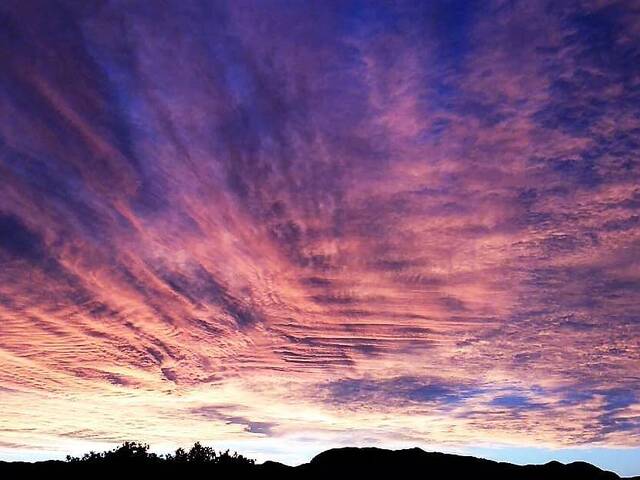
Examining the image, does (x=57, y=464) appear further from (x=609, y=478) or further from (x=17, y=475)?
(x=609, y=478)

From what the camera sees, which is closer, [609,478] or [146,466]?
[146,466]

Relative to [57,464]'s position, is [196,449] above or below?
above

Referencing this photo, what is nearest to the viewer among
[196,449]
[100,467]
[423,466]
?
[100,467]

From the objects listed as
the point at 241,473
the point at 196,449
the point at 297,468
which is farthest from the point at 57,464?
the point at 196,449

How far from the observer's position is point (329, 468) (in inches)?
1870

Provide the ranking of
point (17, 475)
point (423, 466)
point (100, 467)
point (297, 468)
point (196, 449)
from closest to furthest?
point (17, 475), point (100, 467), point (297, 468), point (423, 466), point (196, 449)

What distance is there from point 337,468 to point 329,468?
78 cm

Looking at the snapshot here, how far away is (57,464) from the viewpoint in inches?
1576

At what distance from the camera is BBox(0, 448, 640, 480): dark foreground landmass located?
39781 millimetres

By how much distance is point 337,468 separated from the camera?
47.8 metres

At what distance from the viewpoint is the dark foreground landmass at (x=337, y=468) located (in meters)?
39.8

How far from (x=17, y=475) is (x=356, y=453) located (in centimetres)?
2735

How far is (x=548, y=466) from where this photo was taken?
51.1 meters

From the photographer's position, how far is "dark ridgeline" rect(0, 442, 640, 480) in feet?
132
